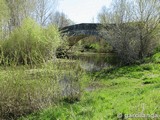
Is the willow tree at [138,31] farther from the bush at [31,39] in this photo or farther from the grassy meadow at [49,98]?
the grassy meadow at [49,98]

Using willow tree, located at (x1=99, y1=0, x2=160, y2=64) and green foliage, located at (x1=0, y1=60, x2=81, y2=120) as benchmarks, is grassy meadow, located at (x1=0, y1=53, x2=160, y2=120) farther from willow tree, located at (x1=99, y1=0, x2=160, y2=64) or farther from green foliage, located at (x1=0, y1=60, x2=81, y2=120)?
willow tree, located at (x1=99, y1=0, x2=160, y2=64)

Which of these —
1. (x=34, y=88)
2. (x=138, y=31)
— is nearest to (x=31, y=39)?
(x=138, y=31)

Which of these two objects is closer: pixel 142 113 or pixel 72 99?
pixel 142 113

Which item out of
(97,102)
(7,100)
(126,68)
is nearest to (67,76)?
(97,102)

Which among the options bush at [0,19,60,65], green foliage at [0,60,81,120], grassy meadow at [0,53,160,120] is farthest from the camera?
bush at [0,19,60,65]

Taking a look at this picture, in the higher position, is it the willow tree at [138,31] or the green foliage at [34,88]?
the willow tree at [138,31]

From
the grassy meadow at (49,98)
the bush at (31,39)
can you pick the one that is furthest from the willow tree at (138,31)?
the grassy meadow at (49,98)

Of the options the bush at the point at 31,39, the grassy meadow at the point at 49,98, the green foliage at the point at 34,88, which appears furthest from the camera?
the bush at the point at 31,39

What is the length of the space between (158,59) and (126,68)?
3.32m

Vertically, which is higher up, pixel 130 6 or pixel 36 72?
pixel 130 6

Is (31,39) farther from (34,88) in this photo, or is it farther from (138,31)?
(34,88)

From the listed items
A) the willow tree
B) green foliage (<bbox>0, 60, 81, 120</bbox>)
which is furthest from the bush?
green foliage (<bbox>0, 60, 81, 120</bbox>)

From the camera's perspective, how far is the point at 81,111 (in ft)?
26.2

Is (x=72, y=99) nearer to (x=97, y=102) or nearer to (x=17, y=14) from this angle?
(x=97, y=102)
